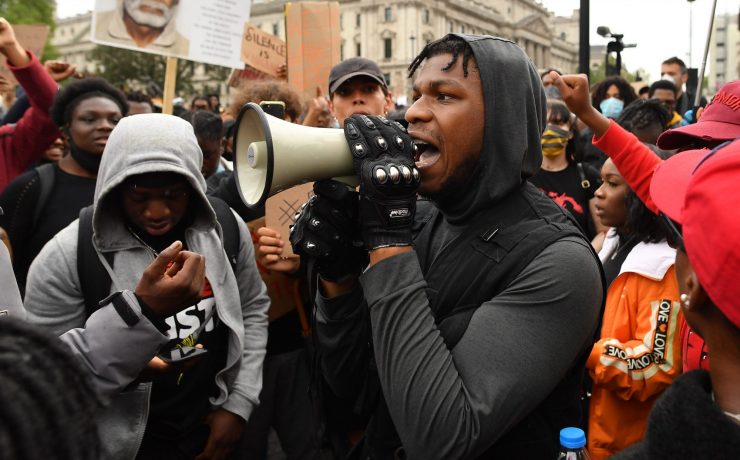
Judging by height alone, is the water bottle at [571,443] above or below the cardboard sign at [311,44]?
below

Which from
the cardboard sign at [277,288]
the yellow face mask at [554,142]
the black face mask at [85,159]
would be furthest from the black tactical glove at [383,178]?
the yellow face mask at [554,142]

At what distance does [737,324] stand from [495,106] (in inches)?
32.1

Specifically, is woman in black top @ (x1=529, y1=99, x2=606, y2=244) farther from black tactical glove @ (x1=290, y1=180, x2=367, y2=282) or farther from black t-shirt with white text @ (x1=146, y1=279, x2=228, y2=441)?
black tactical glove @ (x1=290, y1=180, x2=367, y2=282)

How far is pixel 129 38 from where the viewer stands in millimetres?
4871

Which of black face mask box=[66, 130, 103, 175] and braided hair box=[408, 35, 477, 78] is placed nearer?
braided hair box=[408, 35, 477, 78]

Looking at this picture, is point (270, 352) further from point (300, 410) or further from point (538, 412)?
point (538, 412)

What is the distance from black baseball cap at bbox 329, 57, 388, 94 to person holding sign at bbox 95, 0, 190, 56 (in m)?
1.57

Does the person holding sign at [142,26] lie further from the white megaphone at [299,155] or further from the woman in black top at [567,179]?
the white megaphone at [299,155]

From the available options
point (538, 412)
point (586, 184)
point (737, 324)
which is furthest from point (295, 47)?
point (737, 324)

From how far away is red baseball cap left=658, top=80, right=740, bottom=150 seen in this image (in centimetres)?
247

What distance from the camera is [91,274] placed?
235 centimetres

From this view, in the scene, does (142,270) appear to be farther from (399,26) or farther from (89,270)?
(399,26)

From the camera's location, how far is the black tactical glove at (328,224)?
1640 millimetres

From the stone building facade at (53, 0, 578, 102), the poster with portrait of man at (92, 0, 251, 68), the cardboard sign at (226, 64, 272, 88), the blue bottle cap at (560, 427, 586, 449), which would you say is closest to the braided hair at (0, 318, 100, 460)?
the blue bottle cap at (560, 427, 586, 449)
